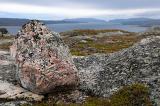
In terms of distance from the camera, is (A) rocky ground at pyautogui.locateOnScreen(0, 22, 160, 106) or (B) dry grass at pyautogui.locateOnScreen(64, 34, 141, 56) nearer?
(A) rocky ground at pyautogui.locateOnScreen(0, 22, 160, 106)

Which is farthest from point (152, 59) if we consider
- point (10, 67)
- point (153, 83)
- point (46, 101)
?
point (10, 67)

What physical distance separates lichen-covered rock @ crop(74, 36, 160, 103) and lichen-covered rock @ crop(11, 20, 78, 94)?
1.69m

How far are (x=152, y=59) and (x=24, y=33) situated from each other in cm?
849

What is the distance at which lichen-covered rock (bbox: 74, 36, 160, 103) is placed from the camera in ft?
72.8

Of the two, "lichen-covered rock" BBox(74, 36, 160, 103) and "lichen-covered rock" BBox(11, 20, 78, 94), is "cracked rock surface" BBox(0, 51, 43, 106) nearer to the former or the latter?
"lichen-covered rock" BBox(11, 20, 78, 94)

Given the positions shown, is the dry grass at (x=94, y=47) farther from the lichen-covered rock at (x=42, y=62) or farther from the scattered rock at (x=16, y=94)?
the scattered rock at (x=16, y=94)

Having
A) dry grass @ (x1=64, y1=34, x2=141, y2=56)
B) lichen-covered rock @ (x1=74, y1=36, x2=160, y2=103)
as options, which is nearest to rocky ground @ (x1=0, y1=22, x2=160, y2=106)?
lichen-covered rock @ (x1=74, y1=36, x2=160, y2=103)

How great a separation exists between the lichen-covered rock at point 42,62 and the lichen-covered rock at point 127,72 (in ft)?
5.54

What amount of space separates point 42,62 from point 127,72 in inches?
212

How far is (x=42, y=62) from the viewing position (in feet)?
73.4

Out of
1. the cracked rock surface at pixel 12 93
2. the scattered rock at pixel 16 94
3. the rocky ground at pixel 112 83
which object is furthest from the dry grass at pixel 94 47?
the scattered rock at pixel 16 94

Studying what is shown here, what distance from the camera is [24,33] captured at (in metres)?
24.8

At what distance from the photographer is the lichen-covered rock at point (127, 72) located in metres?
22.2

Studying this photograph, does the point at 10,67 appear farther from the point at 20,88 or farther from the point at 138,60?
the point at 138,60
